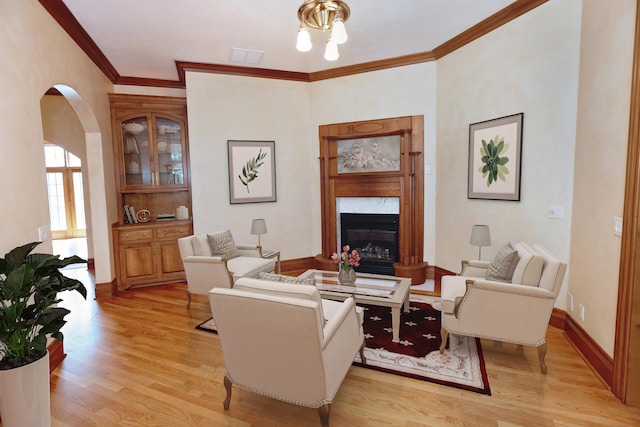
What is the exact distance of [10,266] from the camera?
2.04m

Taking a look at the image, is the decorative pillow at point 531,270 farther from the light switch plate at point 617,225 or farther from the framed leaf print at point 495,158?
the framed leaf print at point 495,158

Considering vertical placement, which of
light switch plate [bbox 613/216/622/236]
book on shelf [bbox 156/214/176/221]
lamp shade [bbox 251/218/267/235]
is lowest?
lamp shade [bbox 251/218/267/235]

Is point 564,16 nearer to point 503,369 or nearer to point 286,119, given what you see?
point 503,369

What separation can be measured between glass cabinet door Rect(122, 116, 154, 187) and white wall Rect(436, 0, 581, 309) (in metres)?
4.49

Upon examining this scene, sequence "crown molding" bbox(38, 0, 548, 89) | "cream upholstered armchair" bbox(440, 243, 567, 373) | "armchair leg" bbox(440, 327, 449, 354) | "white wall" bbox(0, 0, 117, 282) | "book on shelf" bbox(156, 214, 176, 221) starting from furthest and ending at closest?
"book on shelf" bbox(156, 214, 176, 221) → "crown molding" bbox(38, 0, 548, 89) → "armchair leg" bbox(440, 327, 449, 354) → "cream upholstered armchair" bbox(440, 243, 567, 373) → "white wall" bbox(0, 0, 117, 282)

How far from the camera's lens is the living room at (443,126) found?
2.61 m

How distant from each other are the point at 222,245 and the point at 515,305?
3290 millimetres

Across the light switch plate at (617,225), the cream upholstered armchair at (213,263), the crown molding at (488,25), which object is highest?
the crown molding at (488,25)

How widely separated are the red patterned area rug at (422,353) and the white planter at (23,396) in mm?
1649

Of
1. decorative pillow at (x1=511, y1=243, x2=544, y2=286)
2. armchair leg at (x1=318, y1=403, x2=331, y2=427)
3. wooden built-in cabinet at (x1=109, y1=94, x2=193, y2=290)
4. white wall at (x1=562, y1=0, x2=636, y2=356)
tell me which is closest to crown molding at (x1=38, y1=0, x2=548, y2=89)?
wooden built-in cabinet at (x1=109, y1=94, x2=193, y2=290)

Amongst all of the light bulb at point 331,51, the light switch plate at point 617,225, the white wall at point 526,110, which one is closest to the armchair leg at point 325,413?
the light switch plate at point 617,225

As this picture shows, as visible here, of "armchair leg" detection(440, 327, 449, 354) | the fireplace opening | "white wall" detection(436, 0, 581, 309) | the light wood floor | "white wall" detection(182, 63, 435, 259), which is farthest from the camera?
the fireplace opening

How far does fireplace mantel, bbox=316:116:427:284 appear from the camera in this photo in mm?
4969

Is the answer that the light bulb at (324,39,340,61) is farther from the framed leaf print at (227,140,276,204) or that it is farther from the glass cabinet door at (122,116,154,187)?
the glass cabinet door at (122,116,154,187)
